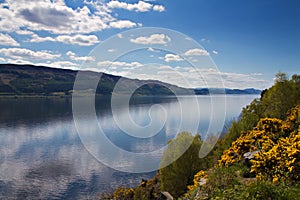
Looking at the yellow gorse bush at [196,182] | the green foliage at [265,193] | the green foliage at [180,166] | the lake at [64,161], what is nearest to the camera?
the green foliage at [265,193]

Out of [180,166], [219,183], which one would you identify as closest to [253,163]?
[219,183]

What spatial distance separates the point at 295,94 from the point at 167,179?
23.9 m

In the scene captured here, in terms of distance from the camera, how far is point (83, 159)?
212 ft

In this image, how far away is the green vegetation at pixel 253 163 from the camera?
32.5 ft

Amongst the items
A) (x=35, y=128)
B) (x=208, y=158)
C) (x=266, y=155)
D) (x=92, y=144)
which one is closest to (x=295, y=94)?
(x=208, y=158)

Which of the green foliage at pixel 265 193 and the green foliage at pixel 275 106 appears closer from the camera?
the green foliage at pixel 265 193

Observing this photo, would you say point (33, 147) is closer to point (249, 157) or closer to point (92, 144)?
point (92, 144)

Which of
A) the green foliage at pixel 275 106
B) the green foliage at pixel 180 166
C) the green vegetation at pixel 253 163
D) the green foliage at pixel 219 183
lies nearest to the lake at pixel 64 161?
the green foliage at pixel 275 106

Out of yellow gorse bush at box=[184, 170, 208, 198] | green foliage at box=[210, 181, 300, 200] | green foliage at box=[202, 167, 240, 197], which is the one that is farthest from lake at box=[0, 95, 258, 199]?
green foliage at box=[210, 181, 300, 200]

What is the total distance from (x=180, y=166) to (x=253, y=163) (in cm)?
3051

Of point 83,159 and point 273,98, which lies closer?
point 273,98

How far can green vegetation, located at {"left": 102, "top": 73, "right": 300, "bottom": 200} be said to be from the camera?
390 inches

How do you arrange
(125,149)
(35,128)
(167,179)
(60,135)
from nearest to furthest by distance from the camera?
(167,179)
(125,149)
(60,135)
(35,128)

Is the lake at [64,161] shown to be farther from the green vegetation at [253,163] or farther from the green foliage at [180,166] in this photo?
the green vegetation at [253,163]
